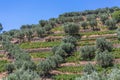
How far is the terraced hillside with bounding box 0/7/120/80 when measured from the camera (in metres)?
75.2

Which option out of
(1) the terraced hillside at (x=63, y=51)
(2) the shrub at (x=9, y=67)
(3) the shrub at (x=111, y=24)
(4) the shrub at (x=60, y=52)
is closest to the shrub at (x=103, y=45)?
(1) the terraced hillside at (x=63, y=51)

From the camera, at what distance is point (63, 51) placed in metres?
87.9

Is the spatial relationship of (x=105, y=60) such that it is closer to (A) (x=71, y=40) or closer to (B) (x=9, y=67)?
(B) (x=9, y=67)

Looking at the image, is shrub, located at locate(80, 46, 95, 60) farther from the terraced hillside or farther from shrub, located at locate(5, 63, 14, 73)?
shrub, located at locate(5, 63, 14, 73)

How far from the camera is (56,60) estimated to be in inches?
3162

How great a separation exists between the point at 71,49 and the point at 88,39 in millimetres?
12566

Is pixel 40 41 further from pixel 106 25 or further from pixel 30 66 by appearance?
pixel 30 66

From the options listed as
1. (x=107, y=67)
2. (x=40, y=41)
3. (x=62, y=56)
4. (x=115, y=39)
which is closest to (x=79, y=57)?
(x=62, y=56)

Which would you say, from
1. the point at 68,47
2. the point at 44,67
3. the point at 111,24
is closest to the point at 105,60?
the point at 44,67

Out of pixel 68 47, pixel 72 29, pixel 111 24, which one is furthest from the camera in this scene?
pixel 111 24

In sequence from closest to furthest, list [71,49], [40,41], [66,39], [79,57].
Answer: [79,57] → [71,49] → [66,39] → [40,41]

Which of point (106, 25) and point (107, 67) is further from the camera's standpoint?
point (106, 25)

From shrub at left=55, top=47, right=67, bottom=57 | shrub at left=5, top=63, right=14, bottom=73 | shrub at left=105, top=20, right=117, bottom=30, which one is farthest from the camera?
shrub at left=105, top=20, right=117, bottom=30

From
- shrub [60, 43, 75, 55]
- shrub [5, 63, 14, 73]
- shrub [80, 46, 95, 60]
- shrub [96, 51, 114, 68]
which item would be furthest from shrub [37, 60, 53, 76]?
shrub [60, 43, 75, 55]
